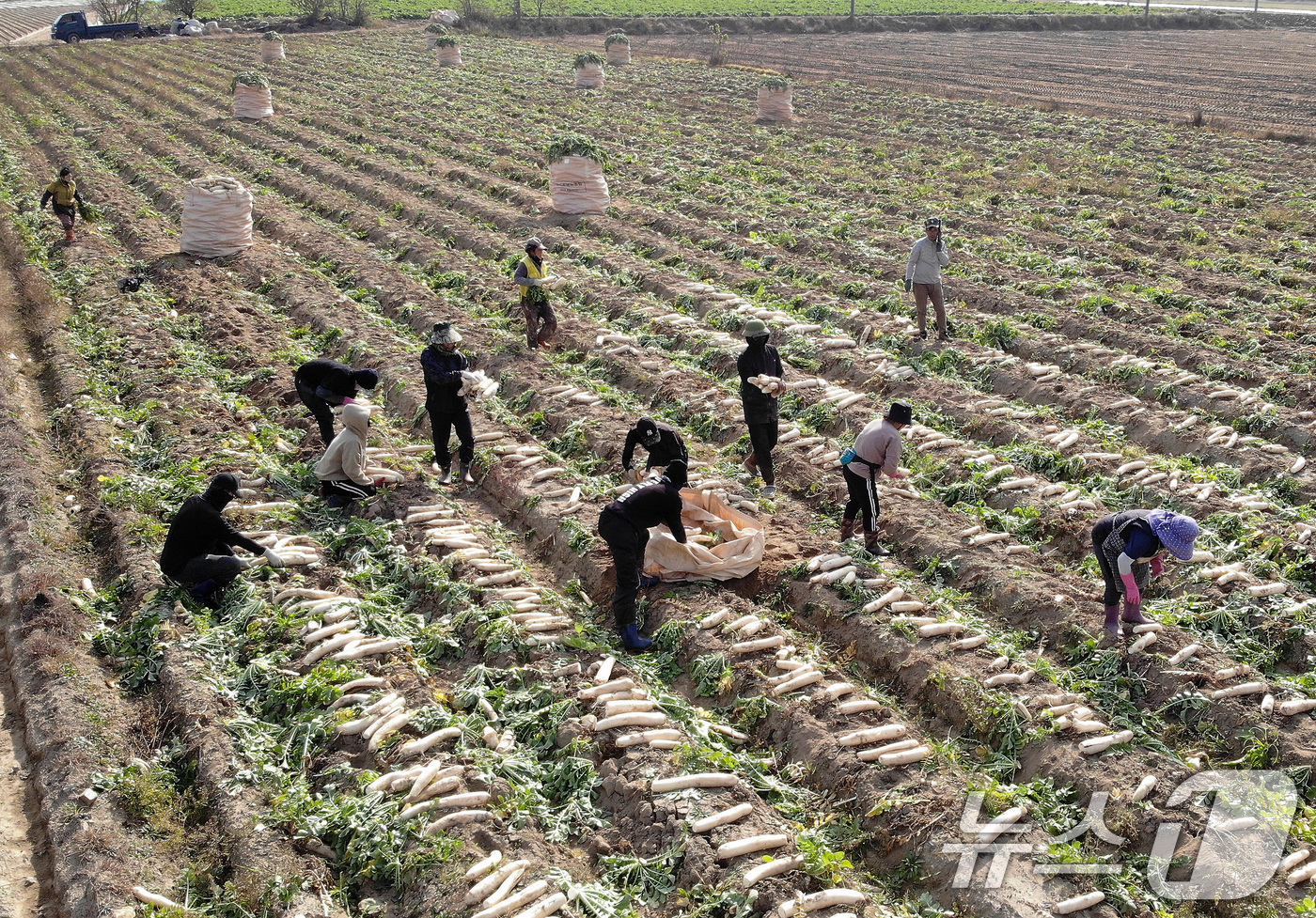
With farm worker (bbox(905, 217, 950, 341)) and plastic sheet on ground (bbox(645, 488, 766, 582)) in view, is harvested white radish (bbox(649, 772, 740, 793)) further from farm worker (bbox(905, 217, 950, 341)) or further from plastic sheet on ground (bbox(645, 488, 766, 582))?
farm worker (bbox(905, 217, 950, 341))

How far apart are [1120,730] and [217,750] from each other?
19.1ft

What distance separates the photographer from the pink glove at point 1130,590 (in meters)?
7.27

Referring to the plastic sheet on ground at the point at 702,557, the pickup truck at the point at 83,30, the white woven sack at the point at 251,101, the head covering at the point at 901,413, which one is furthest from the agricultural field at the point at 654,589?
the pickup truck at the point at 83,30

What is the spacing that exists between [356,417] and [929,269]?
705cm

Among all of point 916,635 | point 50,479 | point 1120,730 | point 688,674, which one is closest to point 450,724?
point 688,674

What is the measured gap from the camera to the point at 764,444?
31.6ft

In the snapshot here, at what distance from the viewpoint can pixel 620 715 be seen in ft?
22.5

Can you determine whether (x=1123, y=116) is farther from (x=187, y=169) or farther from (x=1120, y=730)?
(x=1120, y=730)

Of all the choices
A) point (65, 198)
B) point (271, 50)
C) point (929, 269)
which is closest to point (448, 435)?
point (929, 269)

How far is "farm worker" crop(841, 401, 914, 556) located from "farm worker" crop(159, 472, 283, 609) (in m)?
4.91

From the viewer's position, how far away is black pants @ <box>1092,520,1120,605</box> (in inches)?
291

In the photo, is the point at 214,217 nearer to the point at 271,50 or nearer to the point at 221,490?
the point at 221,490

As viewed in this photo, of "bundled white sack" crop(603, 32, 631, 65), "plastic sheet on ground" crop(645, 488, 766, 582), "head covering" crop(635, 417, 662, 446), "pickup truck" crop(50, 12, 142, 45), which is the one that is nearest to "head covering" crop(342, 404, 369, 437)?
"head covering" crop(635, 417, 662, 446)

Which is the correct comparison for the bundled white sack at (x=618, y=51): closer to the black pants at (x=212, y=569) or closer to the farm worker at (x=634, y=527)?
the black pants at (x=212, y=569)
